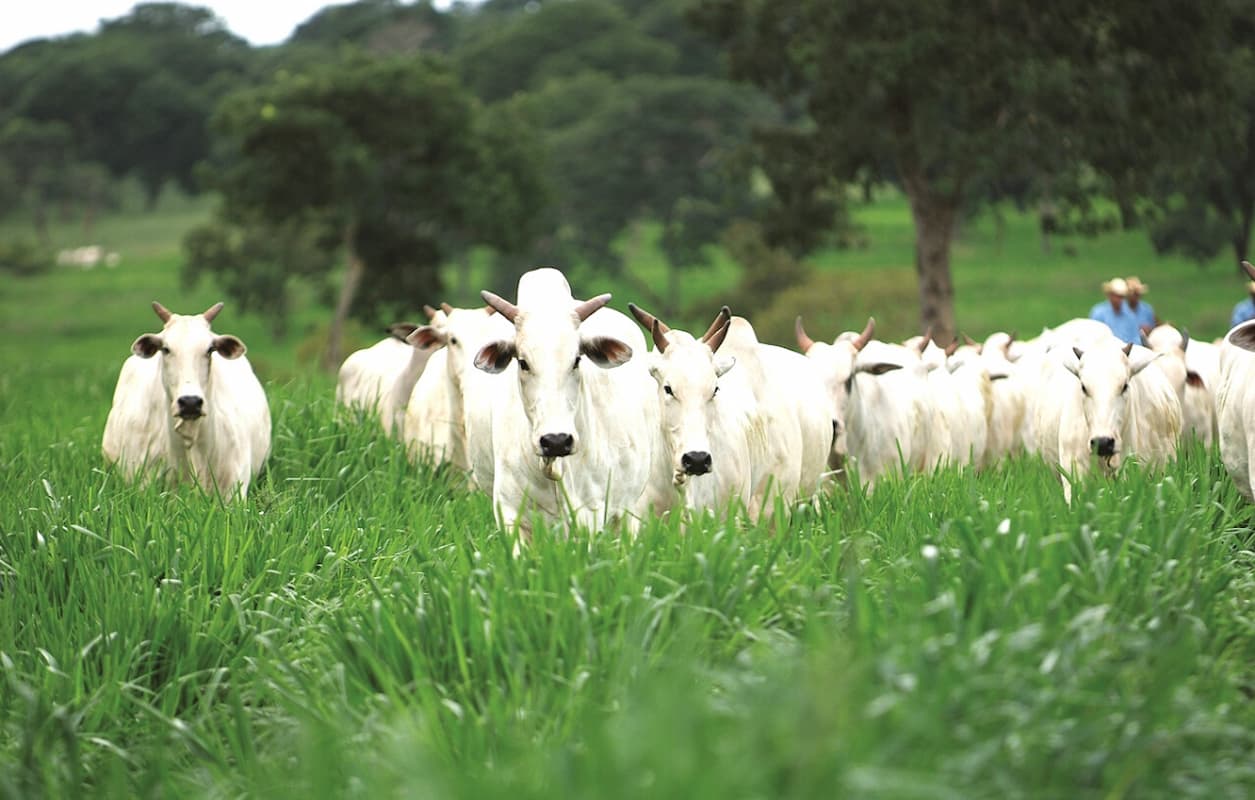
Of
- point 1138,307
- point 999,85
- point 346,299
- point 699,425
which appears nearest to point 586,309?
point 699,425

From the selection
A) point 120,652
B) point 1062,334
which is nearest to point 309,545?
point 120,652

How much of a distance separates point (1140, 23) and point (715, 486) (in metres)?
15.2

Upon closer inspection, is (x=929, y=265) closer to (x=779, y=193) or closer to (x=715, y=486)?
(x=779, y=193)

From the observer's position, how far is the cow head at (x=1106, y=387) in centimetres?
880

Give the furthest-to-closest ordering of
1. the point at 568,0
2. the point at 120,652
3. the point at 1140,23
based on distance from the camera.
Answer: the point at 568,0 < the point at 1140,23 < the point at 120,652

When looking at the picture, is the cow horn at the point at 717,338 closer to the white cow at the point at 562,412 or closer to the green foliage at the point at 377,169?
the white cow at the point at 562,412

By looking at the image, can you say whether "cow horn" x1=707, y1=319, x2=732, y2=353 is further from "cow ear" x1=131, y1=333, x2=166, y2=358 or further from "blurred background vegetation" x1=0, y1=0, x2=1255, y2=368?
"blurred background vegetation" x1=0, y1=0, x2=1255, y2=368

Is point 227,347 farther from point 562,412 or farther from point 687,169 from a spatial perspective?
point 687,169

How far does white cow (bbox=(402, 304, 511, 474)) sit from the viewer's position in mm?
8961

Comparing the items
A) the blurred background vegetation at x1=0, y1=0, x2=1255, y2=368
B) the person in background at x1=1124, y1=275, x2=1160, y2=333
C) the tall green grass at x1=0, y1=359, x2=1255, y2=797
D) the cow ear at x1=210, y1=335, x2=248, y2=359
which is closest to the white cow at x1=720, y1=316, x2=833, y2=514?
the tall green grass at x1=0, y1=359, x2=1255, y2=797

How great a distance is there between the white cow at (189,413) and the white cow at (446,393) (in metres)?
0.88

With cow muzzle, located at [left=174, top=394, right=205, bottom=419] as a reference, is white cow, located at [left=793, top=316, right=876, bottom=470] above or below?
below

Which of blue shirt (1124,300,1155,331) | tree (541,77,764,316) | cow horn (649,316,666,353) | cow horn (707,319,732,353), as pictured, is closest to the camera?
cow horn (649,316,666,353)

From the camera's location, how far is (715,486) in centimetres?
727
